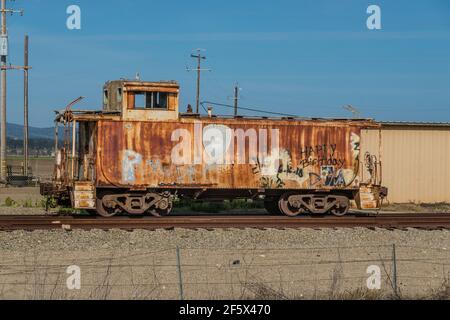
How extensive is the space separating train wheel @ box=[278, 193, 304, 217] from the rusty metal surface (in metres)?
0.52

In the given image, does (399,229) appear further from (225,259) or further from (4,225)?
(4,225)

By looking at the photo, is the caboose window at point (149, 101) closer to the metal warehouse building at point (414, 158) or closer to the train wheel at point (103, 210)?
the train wheel at point (103, 210)

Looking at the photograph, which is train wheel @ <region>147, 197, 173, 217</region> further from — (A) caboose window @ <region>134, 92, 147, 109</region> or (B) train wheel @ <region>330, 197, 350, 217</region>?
(B) train wheel @ <region>330, 197, 350, 217</region>

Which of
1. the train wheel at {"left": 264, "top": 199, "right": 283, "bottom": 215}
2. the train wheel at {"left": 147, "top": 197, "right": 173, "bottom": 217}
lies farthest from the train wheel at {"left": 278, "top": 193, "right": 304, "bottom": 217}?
the train wheel at {"left": 147, "top": 197, "right": 173, "bottom": 217}

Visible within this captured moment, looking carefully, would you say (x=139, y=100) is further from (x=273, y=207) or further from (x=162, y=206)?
(x=273, y=207)

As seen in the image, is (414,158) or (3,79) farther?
(3,79)

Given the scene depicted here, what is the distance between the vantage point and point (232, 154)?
20312 mm

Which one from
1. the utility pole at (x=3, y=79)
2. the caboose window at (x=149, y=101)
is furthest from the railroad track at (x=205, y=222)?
the utility pole at (x=3, y=79)

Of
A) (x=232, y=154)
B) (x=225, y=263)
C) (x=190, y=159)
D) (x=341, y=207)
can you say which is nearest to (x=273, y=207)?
(x=341, y=207)

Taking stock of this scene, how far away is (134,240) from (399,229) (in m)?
7.78

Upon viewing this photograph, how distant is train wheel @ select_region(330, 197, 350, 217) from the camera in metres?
21.3

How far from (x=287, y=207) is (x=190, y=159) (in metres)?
3.76

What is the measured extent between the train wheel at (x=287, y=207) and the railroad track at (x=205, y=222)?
138 cm
